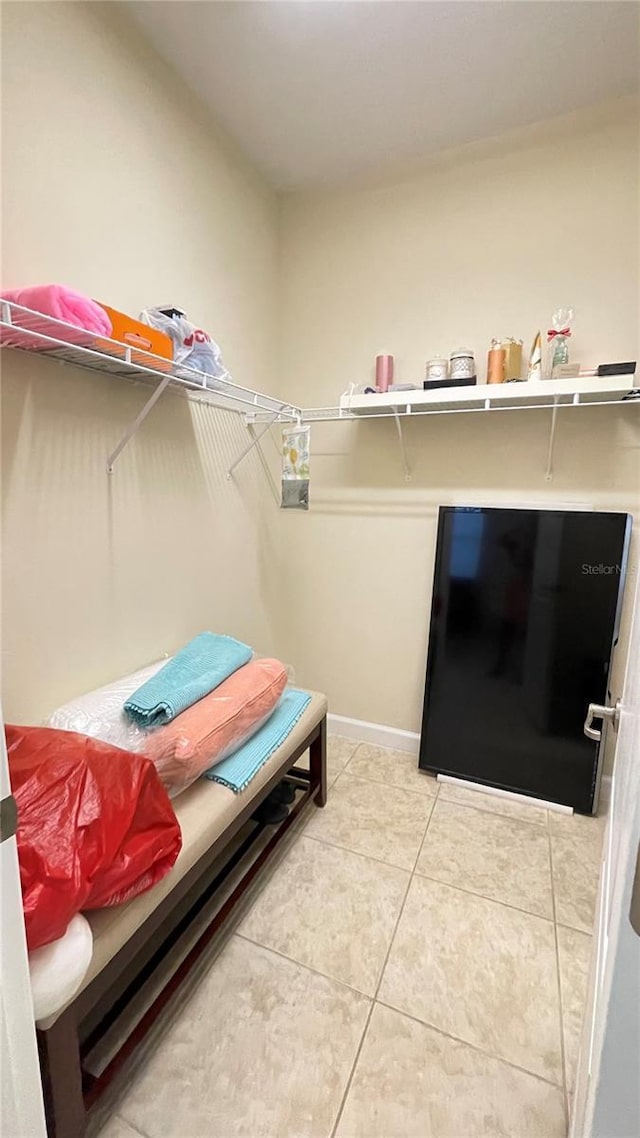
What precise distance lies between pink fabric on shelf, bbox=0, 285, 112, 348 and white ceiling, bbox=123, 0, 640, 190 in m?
1.08

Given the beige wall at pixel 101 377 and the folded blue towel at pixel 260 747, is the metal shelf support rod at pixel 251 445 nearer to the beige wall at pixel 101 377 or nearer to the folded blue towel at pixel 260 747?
the beige wall at pixel 101 377

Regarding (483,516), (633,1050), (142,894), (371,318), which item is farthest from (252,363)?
(633,1050)

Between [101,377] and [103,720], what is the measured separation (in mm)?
1022

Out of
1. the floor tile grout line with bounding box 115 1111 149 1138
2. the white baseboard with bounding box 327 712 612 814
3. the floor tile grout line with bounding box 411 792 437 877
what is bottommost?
the floor tile grout line with bounding box 115 1111 149 1138

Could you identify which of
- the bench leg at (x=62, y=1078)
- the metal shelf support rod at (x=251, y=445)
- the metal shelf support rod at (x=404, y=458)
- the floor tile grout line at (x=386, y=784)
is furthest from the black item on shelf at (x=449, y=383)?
the bench leg at (x=62, y=1078)

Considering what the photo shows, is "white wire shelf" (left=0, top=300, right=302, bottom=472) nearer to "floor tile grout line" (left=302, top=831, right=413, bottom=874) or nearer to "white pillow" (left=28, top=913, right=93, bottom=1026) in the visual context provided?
"white pillow" (left=28, top=913, right=93, bottom=1026)

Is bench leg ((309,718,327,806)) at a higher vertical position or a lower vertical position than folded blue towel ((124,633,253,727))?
lower

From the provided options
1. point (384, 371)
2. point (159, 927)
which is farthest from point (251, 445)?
point (159, 927)

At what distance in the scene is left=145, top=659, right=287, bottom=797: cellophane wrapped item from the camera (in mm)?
1224

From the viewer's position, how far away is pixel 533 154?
184 cm

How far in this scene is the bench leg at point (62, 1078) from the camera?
2.67ft

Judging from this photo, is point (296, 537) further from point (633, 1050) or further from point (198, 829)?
point (633, 1050)

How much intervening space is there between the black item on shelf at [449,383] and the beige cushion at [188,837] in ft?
4.60

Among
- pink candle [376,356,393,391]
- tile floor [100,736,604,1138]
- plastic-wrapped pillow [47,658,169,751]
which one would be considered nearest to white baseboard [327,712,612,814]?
tile floor [100,736,604,1138]
